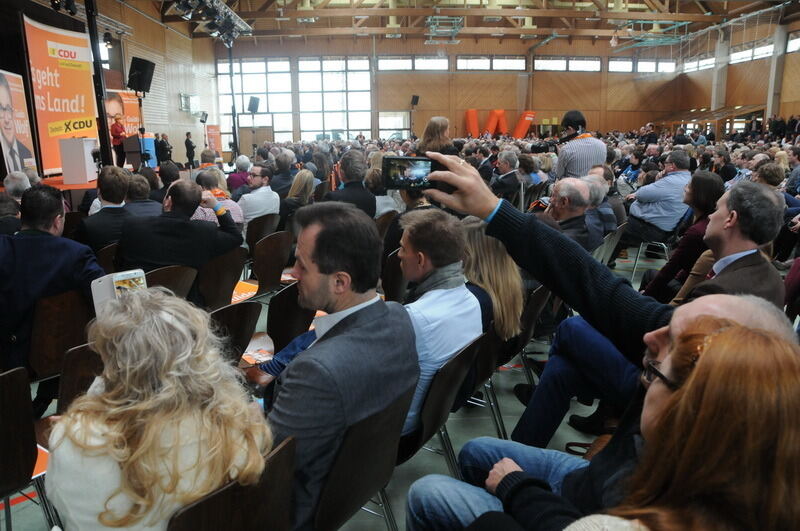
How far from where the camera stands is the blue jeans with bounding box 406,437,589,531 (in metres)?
1.49

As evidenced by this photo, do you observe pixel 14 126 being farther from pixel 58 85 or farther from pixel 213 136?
pixel 213 136

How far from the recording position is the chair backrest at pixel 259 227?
4.79 metres

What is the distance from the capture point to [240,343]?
7.97 feet

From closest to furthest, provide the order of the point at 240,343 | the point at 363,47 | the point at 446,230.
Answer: the point at 446,230 < the point at 240,343 < the point at 363,47

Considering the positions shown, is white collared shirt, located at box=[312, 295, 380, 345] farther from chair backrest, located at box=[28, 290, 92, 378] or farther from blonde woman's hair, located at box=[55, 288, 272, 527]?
chair backrest, located at box=[28, 290, 92, 378]

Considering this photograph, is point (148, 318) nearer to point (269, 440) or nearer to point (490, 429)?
point (269, 440)

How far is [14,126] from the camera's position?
28.3ft

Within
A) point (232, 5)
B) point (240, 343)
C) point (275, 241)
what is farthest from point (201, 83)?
point (240, 343)

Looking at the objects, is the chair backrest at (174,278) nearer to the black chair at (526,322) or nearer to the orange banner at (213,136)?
the black chair at (526,322)

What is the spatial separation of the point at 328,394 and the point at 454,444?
1652 millimetres

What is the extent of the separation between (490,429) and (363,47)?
22015 mm

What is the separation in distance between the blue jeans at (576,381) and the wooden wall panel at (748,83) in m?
21.7

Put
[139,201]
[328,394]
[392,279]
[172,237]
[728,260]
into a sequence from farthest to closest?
[139,201]
[392,279]
[172,237]
[728,260]
[328,394]

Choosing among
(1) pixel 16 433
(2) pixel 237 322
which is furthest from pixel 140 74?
(1) pixel 16 433
